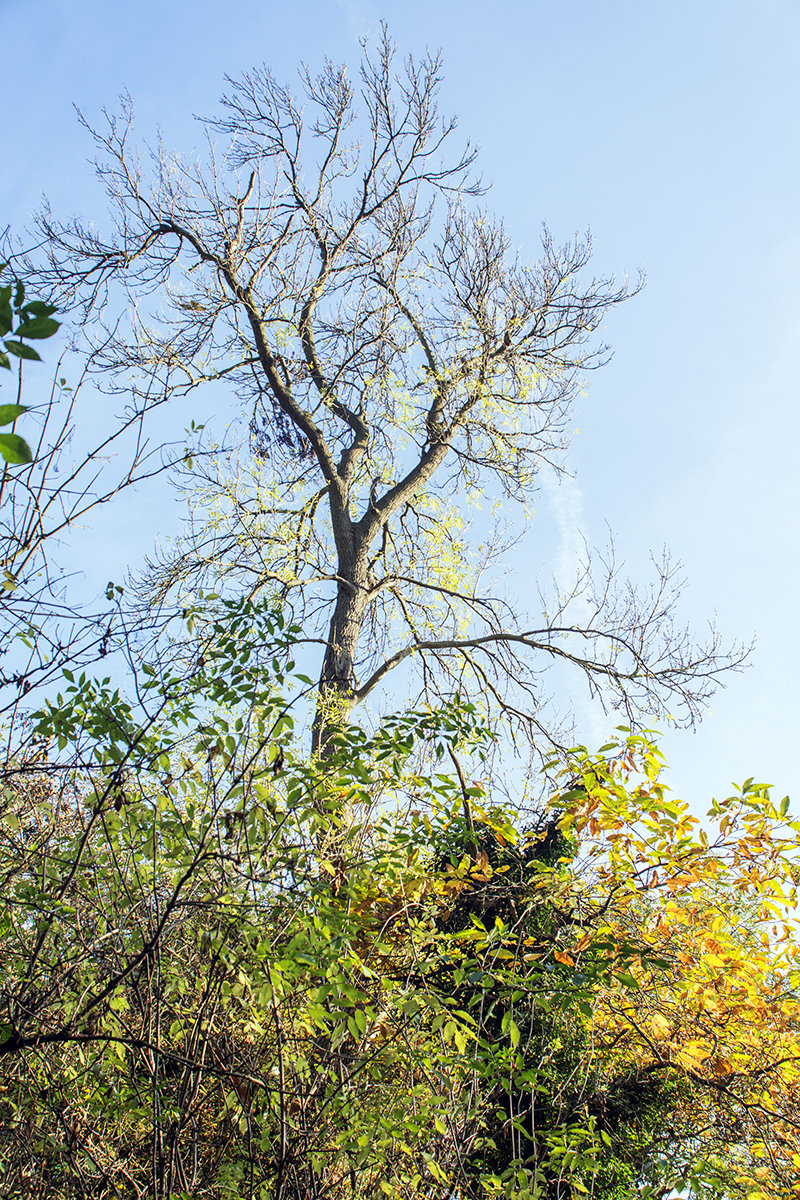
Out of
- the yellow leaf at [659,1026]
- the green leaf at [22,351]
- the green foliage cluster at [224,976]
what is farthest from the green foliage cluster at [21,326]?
→ the yellow leaf at [659,1026]

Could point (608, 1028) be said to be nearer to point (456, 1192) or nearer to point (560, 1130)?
point (560, 1130)

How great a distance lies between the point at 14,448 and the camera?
1.14 m

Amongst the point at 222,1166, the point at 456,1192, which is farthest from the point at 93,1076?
the point at 456,1192

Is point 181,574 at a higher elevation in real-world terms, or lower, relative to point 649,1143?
higher

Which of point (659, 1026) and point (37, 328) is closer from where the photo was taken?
point (37, 328)

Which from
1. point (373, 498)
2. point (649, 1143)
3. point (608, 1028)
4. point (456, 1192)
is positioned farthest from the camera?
point (373, 498)

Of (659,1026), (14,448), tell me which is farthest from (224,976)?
(659,1026)

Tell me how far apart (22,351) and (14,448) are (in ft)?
0.85

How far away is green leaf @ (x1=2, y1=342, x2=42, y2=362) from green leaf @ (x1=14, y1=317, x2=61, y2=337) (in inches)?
0.9

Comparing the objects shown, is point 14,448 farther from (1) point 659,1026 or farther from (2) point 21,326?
(1) point 659,1026

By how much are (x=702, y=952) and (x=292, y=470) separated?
333 inches

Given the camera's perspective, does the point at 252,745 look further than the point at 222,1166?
Yes

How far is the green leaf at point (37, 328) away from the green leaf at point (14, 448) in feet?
0.78

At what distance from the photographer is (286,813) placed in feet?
8.93
